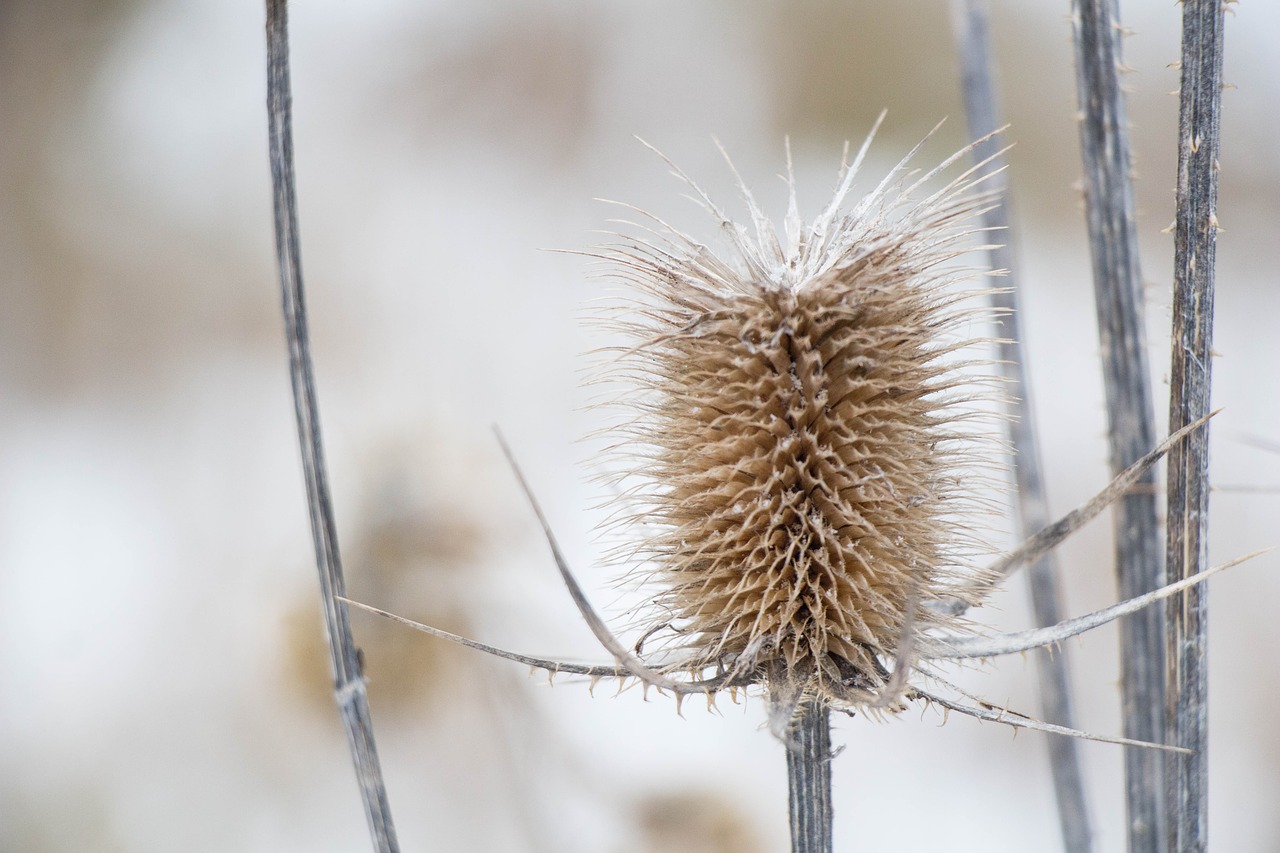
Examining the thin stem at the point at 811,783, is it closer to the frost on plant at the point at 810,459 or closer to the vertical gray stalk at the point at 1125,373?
the frost on plant at the point at 810,459

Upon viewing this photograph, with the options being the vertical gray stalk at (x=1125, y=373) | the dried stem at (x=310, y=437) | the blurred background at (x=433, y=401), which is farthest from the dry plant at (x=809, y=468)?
the blurred background at (x=433, y=401)

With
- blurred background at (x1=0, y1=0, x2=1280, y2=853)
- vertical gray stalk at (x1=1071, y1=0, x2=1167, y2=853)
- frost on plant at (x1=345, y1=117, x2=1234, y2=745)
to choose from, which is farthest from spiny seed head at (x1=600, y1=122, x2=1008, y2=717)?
blurred background at (x1=0, y1=0, x2=1280, y2=853)

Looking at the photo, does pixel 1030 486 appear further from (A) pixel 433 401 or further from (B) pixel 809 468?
(A) pixel 433 401

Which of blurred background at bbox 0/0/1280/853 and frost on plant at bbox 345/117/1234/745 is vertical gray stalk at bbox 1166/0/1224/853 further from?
blurred background at bbox 0/0/1280/853

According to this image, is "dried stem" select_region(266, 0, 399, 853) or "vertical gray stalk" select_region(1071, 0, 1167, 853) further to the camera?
"vertical gray stalk" select_region(1071, 0, 1167, 853)

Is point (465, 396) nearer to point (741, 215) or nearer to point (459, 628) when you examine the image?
point (459, 628)

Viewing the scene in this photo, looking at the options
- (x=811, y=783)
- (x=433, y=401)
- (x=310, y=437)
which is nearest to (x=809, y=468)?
(x=811, y=783)

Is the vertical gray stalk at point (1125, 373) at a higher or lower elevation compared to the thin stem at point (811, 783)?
higher
